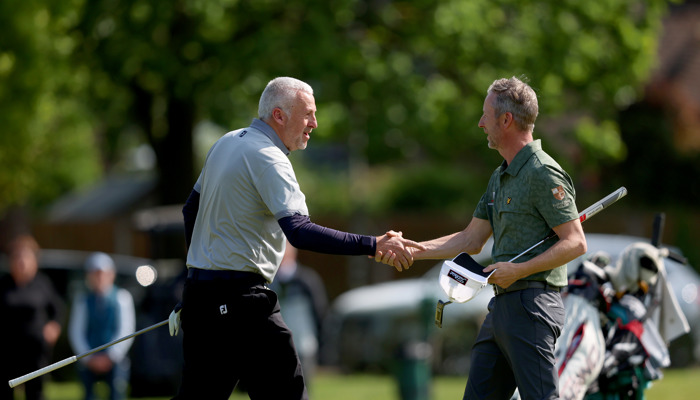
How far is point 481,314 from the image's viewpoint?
617 inches

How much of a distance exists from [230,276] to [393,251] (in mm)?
959

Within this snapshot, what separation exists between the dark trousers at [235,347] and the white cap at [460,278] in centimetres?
94

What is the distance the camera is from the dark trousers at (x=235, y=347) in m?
5.70

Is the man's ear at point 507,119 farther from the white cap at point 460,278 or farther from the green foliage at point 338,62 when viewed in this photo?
the green foliage at point 338,62

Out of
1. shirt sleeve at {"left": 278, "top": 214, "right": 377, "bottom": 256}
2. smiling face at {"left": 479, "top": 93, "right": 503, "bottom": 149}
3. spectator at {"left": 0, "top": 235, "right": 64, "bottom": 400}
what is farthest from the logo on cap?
spectator at {"left": 0, "top": 235, "right": 64, "bottom": 400}

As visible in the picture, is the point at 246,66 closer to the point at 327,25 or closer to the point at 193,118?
the point at 327,25

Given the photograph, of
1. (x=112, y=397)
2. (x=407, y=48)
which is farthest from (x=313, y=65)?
(x=112, y=397)

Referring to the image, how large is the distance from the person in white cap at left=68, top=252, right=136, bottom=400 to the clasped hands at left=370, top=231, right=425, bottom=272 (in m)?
6.07

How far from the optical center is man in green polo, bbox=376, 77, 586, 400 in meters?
5.57

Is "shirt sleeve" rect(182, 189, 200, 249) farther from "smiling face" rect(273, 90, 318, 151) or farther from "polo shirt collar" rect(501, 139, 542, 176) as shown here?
"polo shirt collar" rect(501, 139, 542, 176)

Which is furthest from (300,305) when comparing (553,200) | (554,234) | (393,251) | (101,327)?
(553,200)

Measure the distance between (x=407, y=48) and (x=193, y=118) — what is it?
3.97 m

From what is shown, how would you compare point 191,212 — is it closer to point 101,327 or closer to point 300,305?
point 300,305

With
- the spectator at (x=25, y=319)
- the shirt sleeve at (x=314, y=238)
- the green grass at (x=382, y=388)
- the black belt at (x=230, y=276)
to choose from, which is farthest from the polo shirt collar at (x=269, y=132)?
the green grass at (x=382, y=388)
